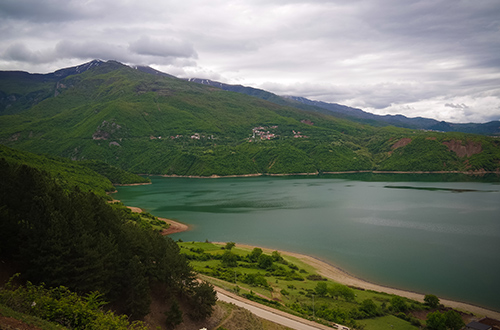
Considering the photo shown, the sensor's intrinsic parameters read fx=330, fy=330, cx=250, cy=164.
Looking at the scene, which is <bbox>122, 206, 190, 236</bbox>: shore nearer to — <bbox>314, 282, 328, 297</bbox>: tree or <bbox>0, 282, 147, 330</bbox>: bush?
<bbox>314, 282, 328, 297</bbox>: tree

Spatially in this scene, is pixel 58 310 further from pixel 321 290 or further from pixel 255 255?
pixel 255 255

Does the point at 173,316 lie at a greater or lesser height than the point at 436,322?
greater

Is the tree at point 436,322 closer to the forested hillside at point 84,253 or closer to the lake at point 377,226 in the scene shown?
the lake at point 377,226

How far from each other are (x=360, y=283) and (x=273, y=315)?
13795 millimetres

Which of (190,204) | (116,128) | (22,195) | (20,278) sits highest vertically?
(116,128)

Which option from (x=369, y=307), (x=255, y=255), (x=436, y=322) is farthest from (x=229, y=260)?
(x=436, y=322)


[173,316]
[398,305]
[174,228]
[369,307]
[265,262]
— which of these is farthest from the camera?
[174,228]

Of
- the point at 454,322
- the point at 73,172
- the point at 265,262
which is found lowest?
the point at 265,262

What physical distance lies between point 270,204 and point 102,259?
56.9 metres

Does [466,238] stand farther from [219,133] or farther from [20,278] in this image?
[219,133]

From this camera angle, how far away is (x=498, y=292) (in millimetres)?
28812

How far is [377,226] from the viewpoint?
169 ft

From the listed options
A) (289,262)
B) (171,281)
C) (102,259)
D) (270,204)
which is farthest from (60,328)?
(270,204)

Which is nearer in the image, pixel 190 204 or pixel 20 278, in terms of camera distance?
pixel 20 278
